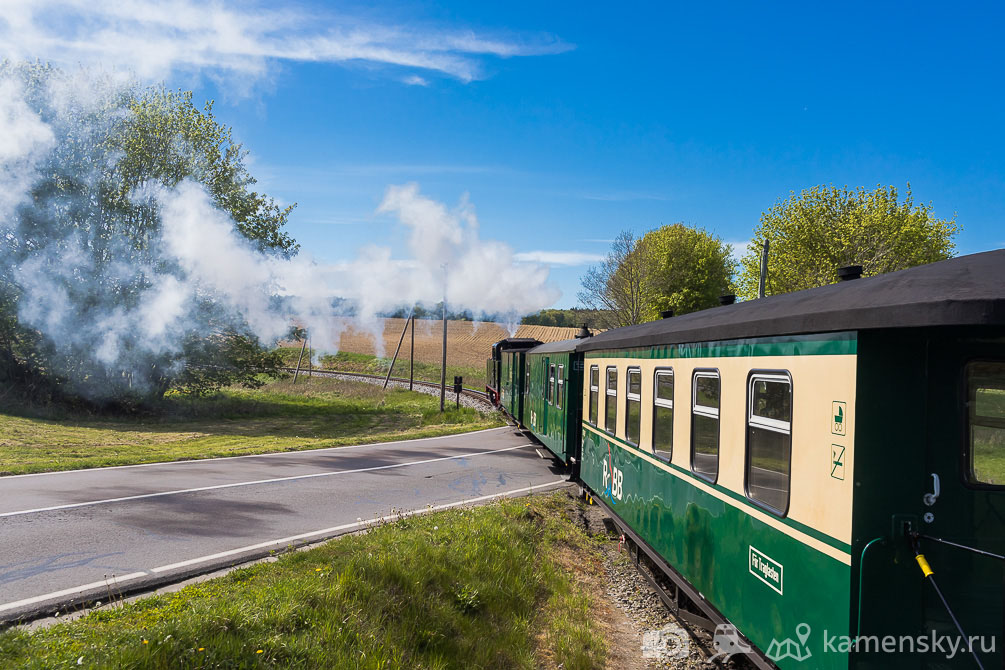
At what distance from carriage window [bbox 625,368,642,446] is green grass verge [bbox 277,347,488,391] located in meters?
42.7

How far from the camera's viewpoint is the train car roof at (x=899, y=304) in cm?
290

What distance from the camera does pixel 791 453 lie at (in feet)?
13.1

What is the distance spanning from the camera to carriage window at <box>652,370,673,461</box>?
625cm

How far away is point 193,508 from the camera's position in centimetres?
927

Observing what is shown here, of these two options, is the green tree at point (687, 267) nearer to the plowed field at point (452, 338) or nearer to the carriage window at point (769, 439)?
the plowed field at point (452, 338)

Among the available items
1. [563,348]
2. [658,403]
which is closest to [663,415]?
[658,403]

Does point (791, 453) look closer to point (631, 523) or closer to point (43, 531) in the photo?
point (631, 523)

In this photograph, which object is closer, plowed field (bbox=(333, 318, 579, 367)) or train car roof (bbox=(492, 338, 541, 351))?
train car roof (bbox=(492, 338, 541, 351))

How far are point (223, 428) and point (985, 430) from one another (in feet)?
79.8

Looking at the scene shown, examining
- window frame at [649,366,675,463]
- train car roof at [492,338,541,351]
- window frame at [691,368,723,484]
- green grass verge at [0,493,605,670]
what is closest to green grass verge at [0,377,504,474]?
train car roof at [492,338,541,351]

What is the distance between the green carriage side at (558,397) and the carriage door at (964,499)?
830 cm

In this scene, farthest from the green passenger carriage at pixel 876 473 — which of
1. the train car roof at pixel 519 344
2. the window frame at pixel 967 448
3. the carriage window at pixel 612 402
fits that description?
the train car roof at pixel 519 344

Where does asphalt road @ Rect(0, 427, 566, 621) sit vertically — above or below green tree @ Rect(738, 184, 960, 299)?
below

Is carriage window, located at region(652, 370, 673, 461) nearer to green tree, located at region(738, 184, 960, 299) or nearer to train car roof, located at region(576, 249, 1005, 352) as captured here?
train car roof, located at region(576, 249, 1005, 352)
